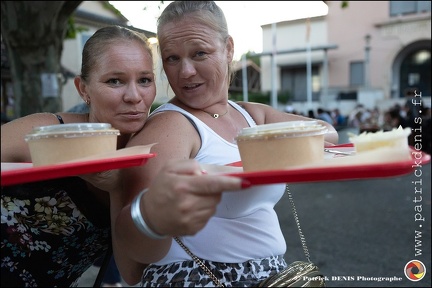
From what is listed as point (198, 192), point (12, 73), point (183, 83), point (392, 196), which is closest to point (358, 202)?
point (392, 196)

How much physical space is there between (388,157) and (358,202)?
6561mm

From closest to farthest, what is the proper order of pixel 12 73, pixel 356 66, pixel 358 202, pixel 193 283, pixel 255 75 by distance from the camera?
pixel 193 283
pixel 12 73
pixel 358 202
pixel 356 66
pixel 255 75

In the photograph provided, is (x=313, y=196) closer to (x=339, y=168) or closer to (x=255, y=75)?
(x=339, y=168)

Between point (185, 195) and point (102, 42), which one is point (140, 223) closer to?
point (185, 195)

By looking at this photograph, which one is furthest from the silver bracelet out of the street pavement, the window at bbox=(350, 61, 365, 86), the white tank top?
the window at bbox=(350, 61, 365, 86)

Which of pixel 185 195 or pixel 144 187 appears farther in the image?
pixel 144 187

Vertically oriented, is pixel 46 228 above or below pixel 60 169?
below

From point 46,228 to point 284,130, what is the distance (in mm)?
885

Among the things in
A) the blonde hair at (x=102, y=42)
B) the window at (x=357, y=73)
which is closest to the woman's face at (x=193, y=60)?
the blonde hair at (x=102, y=42)

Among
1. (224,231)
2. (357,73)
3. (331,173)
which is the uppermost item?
(357,73)

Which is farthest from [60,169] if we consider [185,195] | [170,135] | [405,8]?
[405,8]

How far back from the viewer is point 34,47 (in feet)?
14.1

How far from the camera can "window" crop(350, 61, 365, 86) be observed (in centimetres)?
3051

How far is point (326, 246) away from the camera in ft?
16.7
